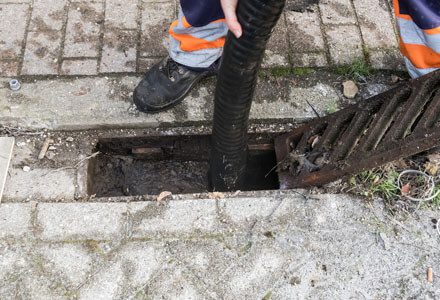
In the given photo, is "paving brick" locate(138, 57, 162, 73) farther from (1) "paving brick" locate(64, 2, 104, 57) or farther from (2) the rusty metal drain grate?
(2) the rusty metal drain grate

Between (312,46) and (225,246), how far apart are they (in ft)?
4.95

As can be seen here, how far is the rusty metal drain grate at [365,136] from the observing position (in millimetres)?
2371

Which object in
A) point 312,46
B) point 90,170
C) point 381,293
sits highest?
point 312,46

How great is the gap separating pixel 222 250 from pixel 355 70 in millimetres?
1473

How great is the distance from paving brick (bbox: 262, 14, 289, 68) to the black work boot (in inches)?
15.9

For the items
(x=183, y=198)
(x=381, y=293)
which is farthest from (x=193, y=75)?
(x=381, y=293)

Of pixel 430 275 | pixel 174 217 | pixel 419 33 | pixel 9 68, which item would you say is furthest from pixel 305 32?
pixel 9 68

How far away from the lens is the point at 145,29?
3184 mm

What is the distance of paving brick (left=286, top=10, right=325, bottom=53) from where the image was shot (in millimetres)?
3154

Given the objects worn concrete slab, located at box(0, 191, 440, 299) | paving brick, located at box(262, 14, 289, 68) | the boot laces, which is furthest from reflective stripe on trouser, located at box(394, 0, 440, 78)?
the boot laces

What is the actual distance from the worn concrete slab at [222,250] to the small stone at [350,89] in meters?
0.72

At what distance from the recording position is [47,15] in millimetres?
3203

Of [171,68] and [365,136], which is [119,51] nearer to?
[171,68]

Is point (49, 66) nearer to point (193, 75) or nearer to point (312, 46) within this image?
point (193, 75)
